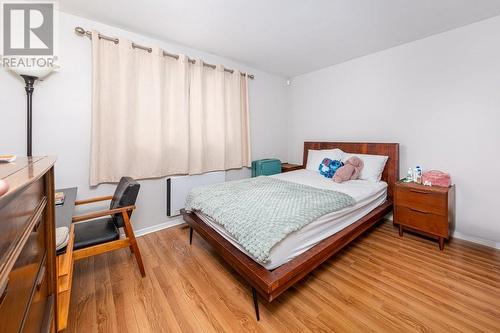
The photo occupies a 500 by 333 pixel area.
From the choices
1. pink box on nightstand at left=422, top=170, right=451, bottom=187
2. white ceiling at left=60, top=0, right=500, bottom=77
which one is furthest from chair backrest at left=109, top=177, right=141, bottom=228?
pink box on nightstand at left=422, top=170, right=451, bottom=187

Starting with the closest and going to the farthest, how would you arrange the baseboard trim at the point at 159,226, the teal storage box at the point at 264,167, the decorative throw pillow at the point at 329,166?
the baseboard trim at the point at 159,226 → the decorative throw pillow at the point at 329,166 → the teal storage box at the point at 264,167

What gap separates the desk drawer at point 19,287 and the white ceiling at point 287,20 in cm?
218

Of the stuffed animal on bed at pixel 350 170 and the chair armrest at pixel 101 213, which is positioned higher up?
the stuffed animal on bed at pixel 350 170

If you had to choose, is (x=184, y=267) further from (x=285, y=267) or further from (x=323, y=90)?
(x=323, y=90)

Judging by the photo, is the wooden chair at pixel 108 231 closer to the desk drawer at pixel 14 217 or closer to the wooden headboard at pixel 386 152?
the desk drawer at pixel 14 217

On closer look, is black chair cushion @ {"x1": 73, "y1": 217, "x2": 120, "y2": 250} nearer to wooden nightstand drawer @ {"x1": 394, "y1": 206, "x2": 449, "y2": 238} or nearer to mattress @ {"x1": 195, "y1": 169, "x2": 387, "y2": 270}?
mattress @ {"x1": 195, "y1": 169, "x2": 387, "y2": 270}

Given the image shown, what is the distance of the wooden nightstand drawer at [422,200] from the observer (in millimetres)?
2148

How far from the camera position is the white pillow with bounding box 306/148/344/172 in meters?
3.23

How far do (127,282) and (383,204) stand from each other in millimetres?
2970

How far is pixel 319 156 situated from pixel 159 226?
8.71 ft

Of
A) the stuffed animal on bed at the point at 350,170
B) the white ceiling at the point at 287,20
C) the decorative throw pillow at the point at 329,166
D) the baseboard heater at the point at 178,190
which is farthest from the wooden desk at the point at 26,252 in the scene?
the decorative throw pillow at the point at 329,166

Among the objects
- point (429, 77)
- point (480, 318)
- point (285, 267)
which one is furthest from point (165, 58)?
point (480, 318)

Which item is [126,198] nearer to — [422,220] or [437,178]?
[422,220]
